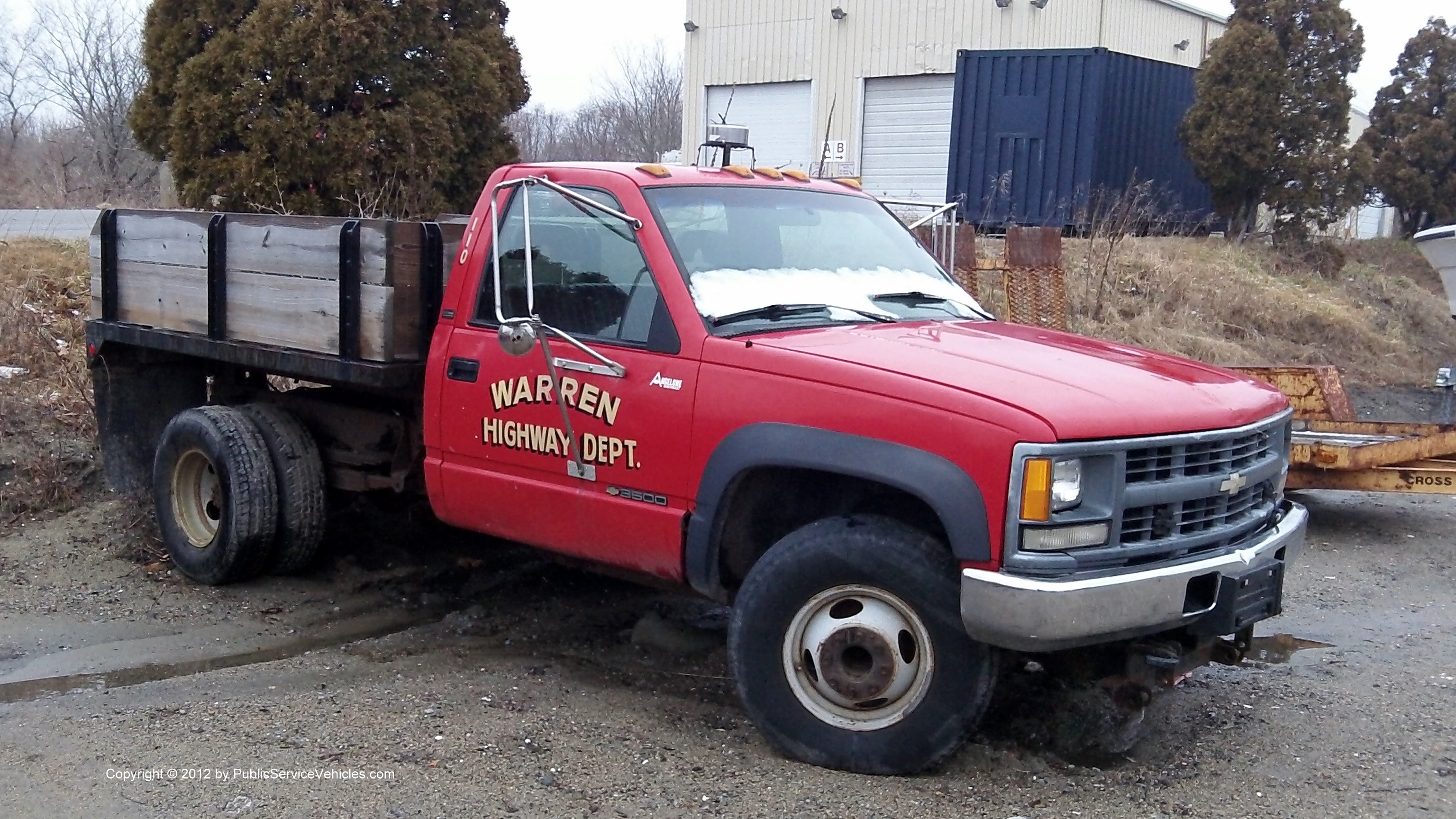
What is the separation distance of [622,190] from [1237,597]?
258 centimetres

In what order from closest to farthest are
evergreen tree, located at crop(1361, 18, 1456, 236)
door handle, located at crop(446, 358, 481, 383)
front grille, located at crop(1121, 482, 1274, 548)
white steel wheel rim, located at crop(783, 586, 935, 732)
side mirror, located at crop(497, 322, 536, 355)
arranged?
front grille, located at crop(1121, 482, 1274, 548), white steel wheel rim, located at crop(783, 586, 935, 732), side mirror, located at crop(497, 322, 536, 355), door handle, located at crop(446, 358, 481, 383), evergreen tree, located at crop(1361, 18, 1456, 236)

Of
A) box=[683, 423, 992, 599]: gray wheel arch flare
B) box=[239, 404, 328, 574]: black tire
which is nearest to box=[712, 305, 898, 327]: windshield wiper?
box=[683, 423, 992, 599]: gray wheel arch flare

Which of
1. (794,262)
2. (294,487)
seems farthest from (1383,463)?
(294,487)

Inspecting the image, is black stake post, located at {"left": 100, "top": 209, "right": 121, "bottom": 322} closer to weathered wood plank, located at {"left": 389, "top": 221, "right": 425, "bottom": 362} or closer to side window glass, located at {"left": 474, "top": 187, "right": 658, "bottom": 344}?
weathered wood plank, located at {"left": 389, "top": 221, "right": 425, "bottom": 362}

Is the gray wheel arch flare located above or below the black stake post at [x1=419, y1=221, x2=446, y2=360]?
below

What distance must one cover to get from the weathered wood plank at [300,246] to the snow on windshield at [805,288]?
1.57m

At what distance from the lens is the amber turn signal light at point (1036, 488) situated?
12.1 ft

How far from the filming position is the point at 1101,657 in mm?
4285

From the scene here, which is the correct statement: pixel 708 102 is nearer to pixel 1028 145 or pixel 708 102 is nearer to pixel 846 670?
pixel 1028 145

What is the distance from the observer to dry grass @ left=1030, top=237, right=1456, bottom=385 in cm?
1384

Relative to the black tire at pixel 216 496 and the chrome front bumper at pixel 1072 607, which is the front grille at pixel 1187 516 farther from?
the black tire at pixel 216 496

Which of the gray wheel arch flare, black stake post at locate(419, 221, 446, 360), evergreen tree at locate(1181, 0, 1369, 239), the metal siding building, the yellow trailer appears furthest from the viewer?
the metal siding building

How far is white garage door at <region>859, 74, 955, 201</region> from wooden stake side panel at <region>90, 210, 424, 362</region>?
16.1 metres

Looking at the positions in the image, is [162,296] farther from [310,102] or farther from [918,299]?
[310,102]
